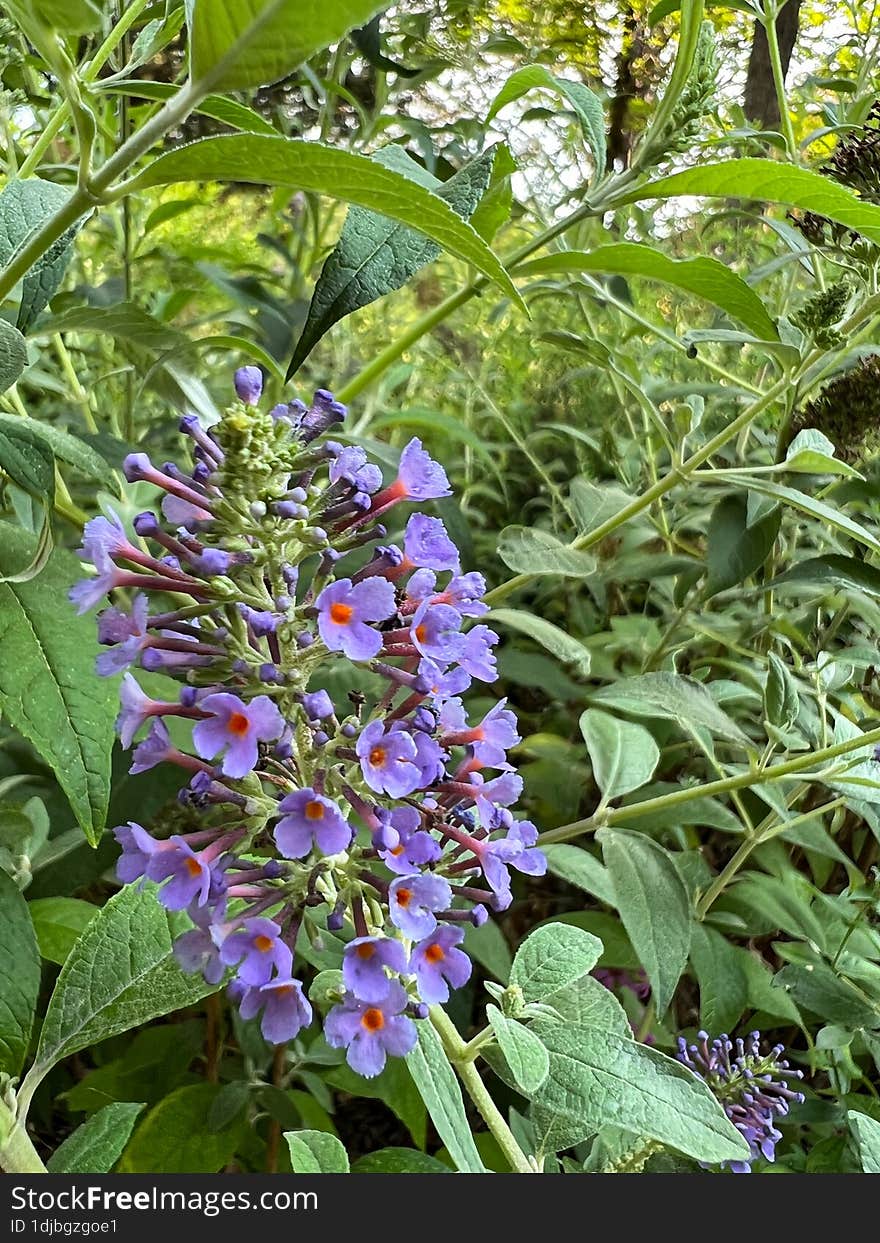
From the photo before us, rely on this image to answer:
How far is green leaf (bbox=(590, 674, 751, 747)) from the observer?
0.81 metres

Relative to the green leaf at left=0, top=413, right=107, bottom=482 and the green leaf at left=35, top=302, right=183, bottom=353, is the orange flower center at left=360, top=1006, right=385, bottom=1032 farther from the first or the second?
the green leaf at left=35, top=302, right=183, bottom=353

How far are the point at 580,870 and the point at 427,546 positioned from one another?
413mm

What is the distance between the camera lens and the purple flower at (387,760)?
46 centimetres

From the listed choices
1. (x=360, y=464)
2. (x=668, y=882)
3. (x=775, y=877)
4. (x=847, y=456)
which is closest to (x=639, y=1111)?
(x=668, y=882)

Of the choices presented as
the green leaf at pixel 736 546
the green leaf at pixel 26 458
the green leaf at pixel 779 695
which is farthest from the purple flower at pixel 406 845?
the green leaf at pixel 736 546

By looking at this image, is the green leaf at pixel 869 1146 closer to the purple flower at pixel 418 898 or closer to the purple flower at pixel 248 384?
the purple flower at pixel 418 898

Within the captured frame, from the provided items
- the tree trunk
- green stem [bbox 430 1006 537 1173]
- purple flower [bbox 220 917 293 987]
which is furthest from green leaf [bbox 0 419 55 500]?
the tree trunk

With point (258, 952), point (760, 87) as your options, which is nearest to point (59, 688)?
point (258, 952)

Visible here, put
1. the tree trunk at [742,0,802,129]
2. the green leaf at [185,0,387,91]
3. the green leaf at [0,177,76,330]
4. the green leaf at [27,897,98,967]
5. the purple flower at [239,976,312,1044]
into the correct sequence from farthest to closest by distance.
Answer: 1. the tree trunk at [742,0,802,129]
2. the green leaf at [27,897,98,967]
3. the green leaf at [0,177,76,330]
4. the purple flower at [239,976,312,1044]
5. the green leaf at [185,0,387,91]

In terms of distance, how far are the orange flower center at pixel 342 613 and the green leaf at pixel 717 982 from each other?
544mm

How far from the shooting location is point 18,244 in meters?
0.56

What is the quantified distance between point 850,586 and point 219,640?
26.2 inches

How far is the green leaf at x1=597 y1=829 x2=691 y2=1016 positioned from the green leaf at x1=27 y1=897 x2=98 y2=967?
41 cm

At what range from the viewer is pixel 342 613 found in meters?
0.49
